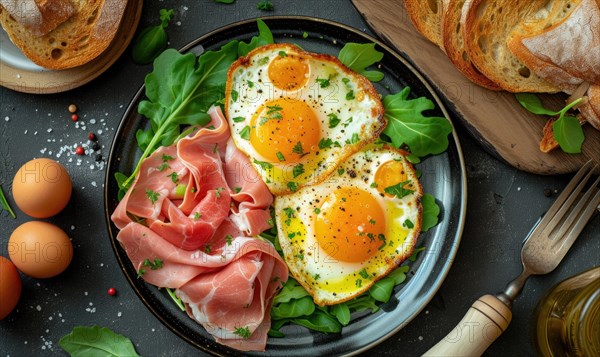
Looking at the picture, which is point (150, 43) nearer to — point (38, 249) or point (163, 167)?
point (163, 167)

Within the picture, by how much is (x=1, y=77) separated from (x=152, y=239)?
1104 mm

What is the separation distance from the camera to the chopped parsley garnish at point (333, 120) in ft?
8.59

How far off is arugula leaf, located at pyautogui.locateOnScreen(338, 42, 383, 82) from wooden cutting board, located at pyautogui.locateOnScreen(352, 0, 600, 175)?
138mm

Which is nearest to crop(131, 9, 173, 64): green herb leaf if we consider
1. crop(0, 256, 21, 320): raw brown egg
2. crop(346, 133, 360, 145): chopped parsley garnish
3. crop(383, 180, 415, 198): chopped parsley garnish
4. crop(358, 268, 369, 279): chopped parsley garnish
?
crop(346, 133, 360, 145): chopped parsley garnish

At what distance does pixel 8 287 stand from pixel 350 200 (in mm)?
1584

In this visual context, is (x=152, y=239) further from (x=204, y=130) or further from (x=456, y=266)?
(x=456, y=266)

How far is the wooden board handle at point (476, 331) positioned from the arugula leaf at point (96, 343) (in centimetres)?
139

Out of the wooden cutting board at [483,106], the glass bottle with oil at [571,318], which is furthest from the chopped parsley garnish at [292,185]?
the glass bottle with oil at [571,318]

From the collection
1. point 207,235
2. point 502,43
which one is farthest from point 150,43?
point 502,43

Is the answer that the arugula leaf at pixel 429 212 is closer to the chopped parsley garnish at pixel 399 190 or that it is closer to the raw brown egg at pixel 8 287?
the chopped parsley garnish at pixel 399 190

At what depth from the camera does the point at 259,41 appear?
2629mm

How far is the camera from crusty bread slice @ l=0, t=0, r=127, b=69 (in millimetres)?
2650

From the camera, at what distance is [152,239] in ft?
8.28

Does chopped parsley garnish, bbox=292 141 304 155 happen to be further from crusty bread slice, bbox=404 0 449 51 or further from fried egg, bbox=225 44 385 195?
crusty bread slice, bbox=404 0 449 51
